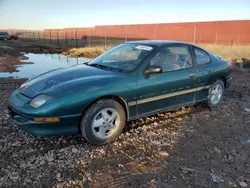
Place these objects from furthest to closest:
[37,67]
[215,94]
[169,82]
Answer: [37,67] < [215,94] < [169,82]

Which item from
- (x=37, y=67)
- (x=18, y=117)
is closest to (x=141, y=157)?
(x=18, y=117)

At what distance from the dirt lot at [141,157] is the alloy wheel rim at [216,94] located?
2.68 feet

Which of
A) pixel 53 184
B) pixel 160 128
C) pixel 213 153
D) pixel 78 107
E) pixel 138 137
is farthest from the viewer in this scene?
pixel 160 128

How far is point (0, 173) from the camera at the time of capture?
2947 mm

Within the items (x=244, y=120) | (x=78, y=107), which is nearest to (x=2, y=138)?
(x=78, y=107)

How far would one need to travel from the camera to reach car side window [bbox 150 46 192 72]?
4.35 meters

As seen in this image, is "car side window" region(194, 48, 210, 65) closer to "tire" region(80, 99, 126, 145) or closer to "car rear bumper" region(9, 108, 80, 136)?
"tire" region(80, 99, 126, 145)

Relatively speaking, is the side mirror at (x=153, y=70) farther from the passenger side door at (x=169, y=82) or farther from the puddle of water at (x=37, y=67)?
the puddle of water at (x=37, y=67)

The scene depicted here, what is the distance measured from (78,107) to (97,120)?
1.27 feet

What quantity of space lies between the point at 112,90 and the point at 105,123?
497 mm

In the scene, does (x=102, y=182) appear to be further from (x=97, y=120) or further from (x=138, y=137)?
(x=138, y=137)

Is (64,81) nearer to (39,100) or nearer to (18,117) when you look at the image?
(39,100)

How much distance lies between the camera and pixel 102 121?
3.67 metres

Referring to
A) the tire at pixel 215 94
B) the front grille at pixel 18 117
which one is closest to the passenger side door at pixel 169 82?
the tire at pixel 215 94
